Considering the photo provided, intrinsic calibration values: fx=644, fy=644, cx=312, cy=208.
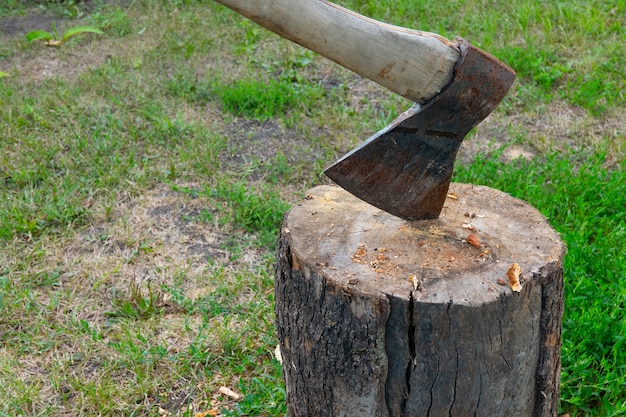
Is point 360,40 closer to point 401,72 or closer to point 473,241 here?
point 401,72

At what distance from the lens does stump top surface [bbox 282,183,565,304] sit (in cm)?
203

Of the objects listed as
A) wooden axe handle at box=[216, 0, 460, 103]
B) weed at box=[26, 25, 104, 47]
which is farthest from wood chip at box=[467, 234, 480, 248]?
weed at box=[26, 25, 104, 47]

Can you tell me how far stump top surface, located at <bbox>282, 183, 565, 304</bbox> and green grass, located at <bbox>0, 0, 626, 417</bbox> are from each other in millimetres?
868

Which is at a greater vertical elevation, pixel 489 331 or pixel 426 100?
pixel 426 100

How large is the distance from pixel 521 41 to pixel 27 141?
4178mm

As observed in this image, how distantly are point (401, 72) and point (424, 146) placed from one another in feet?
0.98

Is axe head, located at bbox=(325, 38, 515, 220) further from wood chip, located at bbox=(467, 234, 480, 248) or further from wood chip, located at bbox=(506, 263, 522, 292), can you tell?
wood chip, located at bbox=(506, 263, 522, 292)

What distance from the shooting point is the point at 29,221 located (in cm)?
386

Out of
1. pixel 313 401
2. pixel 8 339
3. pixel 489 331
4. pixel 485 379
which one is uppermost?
pixel 489 331

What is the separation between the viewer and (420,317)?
6.48 ft

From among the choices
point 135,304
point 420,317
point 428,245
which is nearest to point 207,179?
point 135,304

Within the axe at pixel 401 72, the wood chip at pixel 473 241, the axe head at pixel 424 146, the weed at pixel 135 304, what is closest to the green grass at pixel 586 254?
the wood chip at pixel 473 241

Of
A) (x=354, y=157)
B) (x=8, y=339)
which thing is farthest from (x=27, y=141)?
(x=354, y=157)

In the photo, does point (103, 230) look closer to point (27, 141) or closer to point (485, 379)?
point (27, 141)
